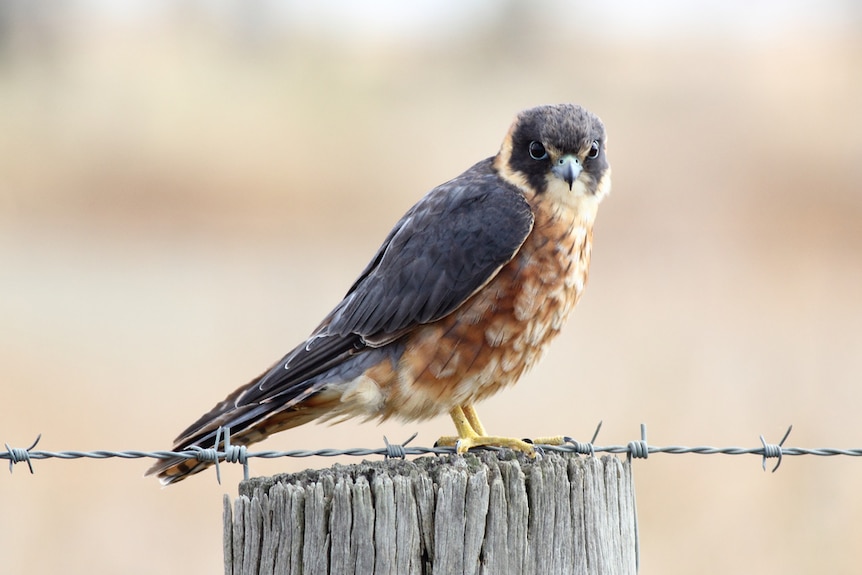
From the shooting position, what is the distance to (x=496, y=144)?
46.3 feet

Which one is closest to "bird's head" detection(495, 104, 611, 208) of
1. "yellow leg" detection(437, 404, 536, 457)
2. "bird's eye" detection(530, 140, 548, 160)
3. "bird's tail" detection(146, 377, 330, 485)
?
"bird's eye" detection(530, 140, 548, 160)

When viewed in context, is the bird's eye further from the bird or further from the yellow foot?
the yellow foot

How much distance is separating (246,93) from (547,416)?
31.6 ft

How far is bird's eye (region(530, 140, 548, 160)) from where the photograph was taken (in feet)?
12.6

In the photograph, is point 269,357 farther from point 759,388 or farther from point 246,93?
point 246,93

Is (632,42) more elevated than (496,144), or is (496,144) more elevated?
(632,42)

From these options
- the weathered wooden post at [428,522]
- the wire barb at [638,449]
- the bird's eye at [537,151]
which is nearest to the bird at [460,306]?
the bird's eye at [537,151]

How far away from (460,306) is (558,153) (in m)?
0.66

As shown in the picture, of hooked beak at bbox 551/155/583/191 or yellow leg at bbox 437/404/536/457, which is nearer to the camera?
yellow leg at bbox 437/404/536/457

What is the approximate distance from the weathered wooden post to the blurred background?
12.5 feet

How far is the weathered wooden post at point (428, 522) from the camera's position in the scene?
232 cm

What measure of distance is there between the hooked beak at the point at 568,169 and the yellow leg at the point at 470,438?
2.93 ft

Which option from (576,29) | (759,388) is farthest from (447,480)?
(576,29)

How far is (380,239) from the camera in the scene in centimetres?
1345
